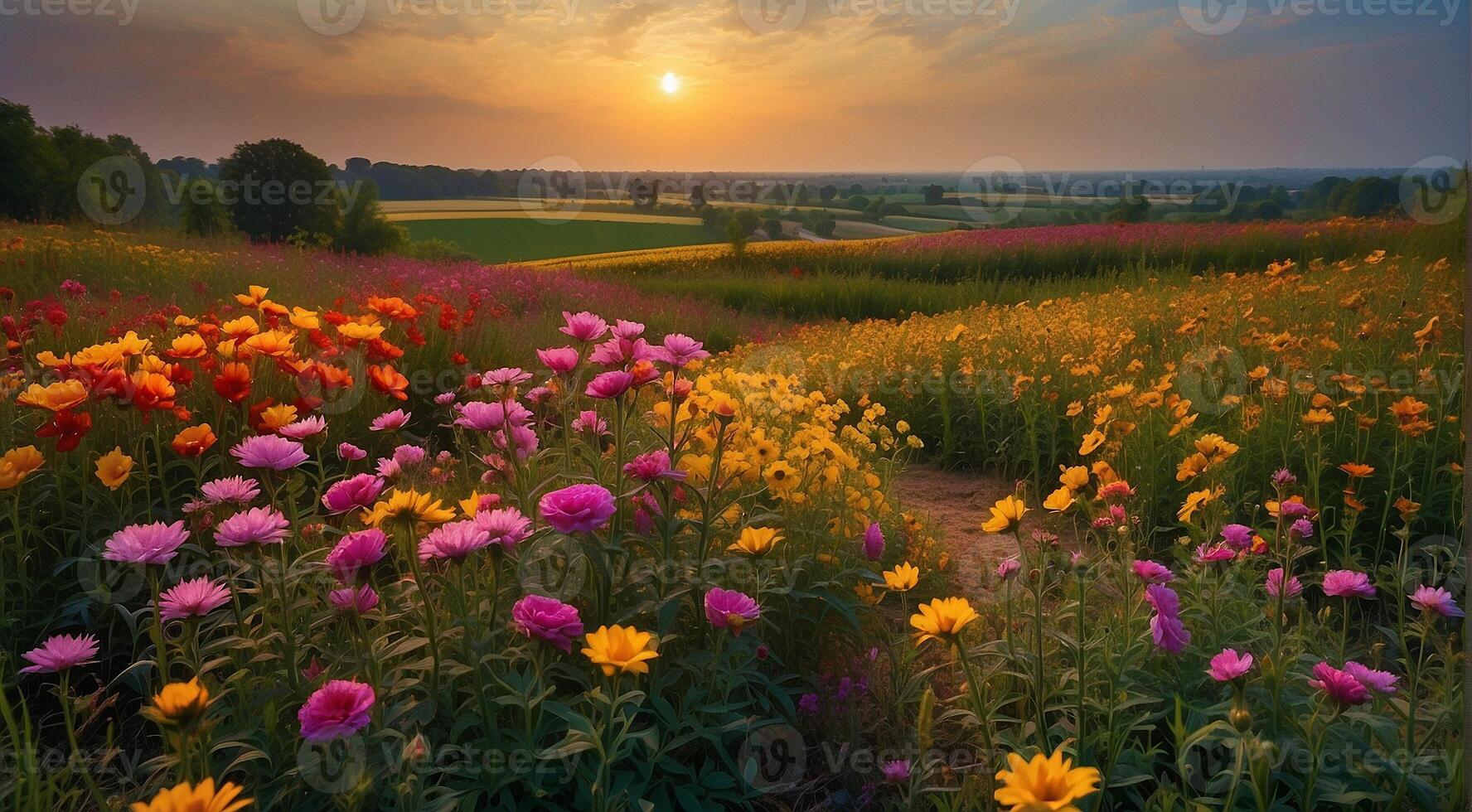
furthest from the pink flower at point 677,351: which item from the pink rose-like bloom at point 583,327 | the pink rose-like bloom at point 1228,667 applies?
the pink rose-like bloom at point 1228,667

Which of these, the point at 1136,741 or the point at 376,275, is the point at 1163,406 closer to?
the point at 1136,741

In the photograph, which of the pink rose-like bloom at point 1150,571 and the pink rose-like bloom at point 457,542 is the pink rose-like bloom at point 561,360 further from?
the pink rose-like bloom at point 1150,571

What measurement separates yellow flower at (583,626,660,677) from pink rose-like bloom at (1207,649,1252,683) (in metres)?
0.97

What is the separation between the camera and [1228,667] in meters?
1.35

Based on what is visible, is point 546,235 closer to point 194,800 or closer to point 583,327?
point 583,327

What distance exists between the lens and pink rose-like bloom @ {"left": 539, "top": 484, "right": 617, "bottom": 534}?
1.45 metres

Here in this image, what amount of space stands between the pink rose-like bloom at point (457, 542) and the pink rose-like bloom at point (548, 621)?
0.14m

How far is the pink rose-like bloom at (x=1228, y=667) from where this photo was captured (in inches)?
52.2

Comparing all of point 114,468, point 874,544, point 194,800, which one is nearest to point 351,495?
point 194,800

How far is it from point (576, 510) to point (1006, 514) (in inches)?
32.7

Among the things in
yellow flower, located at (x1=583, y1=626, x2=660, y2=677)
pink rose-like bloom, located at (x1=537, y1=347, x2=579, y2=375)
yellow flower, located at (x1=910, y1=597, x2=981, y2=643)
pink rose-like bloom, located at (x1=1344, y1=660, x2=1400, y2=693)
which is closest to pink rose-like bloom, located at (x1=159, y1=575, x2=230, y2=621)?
yellow flower, located at (x1=583, y1=626, x2=660, y2=677)

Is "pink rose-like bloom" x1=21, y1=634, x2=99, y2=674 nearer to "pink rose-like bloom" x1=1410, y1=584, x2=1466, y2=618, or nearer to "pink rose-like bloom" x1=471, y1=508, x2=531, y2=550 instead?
"pink rose-like bloom" x1=471, y1=508, x2=531, y2=550

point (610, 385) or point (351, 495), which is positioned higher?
point (610, 385)

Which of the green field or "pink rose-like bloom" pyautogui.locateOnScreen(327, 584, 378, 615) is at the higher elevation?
the green field
